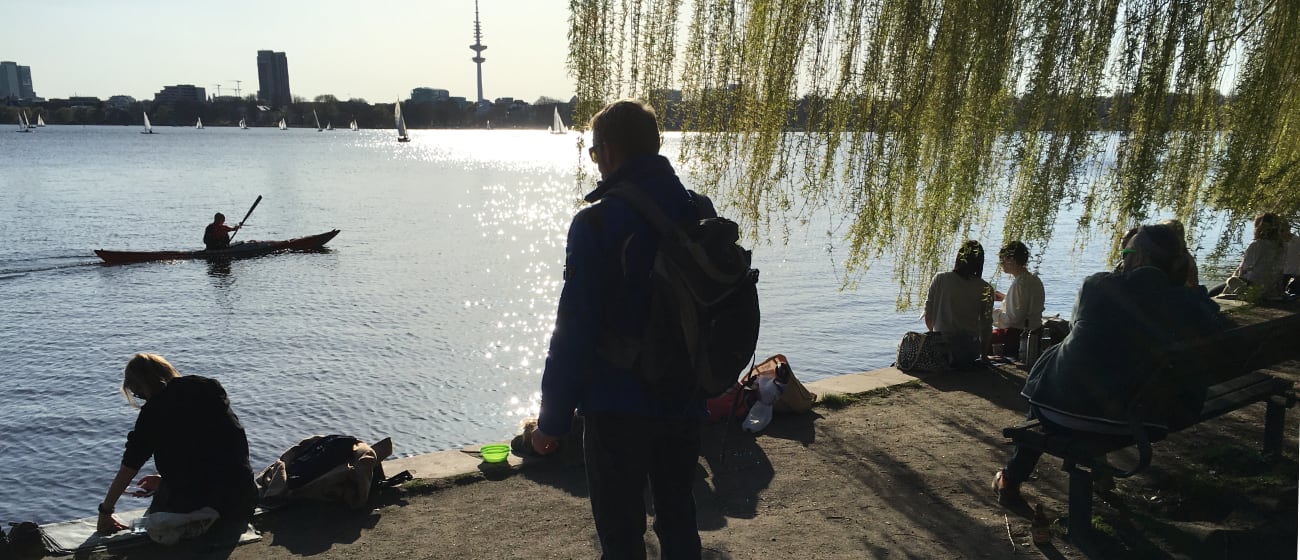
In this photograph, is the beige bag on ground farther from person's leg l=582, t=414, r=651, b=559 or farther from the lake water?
the lake water

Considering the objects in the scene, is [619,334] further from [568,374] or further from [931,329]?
[931,329]

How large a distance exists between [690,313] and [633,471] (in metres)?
0.56

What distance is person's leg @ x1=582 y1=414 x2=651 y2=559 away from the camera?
2.86 m

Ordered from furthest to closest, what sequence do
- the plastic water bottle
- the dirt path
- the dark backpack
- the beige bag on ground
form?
1. the plastic water bottle
2. the beige bag on ground
3. the dirt path
4. the dark backpack

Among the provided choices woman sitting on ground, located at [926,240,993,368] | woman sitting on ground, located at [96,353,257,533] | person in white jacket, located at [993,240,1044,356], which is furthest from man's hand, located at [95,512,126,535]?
person in white jacket, located at [993,240,1044,356]

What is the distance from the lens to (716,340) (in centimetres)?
287

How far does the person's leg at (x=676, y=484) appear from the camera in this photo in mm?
2967

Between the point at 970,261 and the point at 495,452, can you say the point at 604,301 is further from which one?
the point at 970,261

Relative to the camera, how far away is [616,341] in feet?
9.25

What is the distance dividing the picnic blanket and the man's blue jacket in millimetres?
2805

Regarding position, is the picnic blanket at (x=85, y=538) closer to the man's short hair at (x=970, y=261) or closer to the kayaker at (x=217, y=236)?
the man's short hair at (x=970, y=261)

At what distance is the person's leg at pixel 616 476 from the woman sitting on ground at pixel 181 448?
108 inches

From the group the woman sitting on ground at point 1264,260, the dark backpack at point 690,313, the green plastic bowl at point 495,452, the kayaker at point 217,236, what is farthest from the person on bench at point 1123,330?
the kayaker at point 217,236

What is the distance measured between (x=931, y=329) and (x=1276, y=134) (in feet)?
9.96
